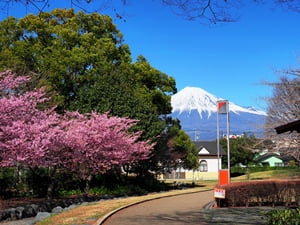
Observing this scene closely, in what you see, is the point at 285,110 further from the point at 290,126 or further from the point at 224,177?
the point at 290,126

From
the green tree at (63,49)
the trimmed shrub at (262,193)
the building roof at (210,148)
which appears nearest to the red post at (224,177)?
the trimmed shrub at (262,193)

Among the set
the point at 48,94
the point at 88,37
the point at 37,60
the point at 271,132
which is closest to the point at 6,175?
the point at 48,94

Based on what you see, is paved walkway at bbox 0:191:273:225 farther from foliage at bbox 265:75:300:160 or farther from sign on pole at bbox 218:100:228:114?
foliage at bbox 265:75:300:160

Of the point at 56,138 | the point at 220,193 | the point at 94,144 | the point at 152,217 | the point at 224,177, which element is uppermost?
the point at 94,144

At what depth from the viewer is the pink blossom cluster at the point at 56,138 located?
17.0m

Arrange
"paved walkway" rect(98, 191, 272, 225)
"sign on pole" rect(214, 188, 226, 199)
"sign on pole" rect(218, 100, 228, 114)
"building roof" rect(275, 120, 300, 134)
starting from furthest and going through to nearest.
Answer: "sign on pole" rect(218, 100, 228, 114) < "sign on pole" rect(214, 188, 226, 199) < "paved walkway" rect(98, 191, 272, 225) < "building roof" rect(275, 120, 300, 134)

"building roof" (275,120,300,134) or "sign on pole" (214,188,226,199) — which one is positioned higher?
"building roof" (275,120,300,134)

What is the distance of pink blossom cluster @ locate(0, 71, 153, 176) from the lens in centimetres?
1703

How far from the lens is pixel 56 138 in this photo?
19266mm

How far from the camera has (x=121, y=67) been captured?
33344 mm

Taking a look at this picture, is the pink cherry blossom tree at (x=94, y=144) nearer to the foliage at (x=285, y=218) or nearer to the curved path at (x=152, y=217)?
the curved path at (x=152, y=217)

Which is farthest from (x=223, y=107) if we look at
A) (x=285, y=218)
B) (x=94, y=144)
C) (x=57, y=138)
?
(x=285, y=218)

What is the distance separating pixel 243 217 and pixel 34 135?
29.5ft

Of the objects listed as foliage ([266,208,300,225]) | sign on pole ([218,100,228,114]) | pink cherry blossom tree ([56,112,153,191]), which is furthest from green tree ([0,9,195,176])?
foliage ([266,208,300,225])
